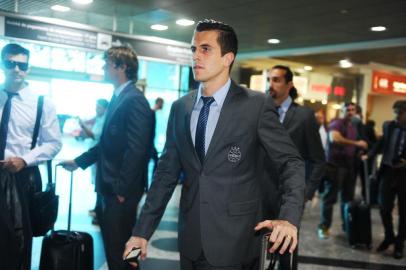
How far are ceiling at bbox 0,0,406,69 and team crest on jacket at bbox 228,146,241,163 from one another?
4546 mm

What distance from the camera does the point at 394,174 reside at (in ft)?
16.9

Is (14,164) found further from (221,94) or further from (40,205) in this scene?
(221,94)

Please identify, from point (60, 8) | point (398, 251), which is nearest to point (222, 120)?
point (398, 251)

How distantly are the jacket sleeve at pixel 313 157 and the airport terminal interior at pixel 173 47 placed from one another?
1.55 meters

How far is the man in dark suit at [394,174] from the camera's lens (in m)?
5.09

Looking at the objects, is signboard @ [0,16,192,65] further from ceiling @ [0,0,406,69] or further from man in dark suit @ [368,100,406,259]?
man in dark suit @ [368,100,406,259]

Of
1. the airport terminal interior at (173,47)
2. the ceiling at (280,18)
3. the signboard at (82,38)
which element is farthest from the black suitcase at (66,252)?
the ceiling at (280,18)

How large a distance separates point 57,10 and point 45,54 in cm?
95

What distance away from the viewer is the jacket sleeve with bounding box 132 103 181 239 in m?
1.78

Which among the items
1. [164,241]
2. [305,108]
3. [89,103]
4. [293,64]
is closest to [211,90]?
[305,108]

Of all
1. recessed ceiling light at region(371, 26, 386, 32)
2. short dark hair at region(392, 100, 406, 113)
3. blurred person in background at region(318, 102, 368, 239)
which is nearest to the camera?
short dark hair at region(392, 100, 406, 113)

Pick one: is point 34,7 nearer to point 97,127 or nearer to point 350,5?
point 97,127

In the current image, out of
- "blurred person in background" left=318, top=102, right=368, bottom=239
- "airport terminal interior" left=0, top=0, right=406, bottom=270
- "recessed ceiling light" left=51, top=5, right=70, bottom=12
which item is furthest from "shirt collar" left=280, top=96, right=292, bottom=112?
"recessed ceiling light" left=51, top=5, right=70, bottom=12

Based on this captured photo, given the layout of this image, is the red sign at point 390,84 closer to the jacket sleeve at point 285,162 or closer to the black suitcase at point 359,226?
the black suitcase at point 359,226
